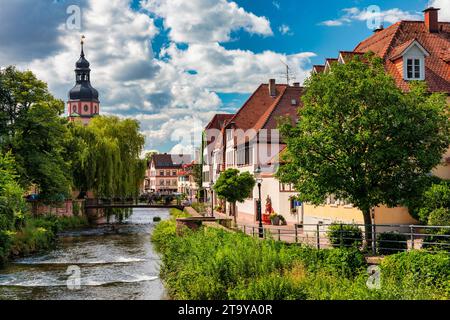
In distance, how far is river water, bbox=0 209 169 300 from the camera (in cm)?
2052

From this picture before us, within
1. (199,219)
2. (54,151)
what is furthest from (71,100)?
(199,219)

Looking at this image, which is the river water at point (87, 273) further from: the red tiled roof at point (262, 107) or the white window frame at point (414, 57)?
the red tiled roof at point (262, 107)

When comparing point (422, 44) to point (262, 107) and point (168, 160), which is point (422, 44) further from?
point (168, 160)

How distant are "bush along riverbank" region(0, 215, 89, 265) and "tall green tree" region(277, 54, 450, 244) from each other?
14.8 meters

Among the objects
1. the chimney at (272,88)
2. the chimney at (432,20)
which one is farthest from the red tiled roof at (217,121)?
the chimney at (432,20)

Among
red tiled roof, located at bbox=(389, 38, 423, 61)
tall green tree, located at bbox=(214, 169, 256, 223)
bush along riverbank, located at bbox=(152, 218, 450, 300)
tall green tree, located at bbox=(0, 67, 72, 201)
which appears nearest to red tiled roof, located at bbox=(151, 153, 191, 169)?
tall green tree, located at bbox=(0, 67, 72, 201)

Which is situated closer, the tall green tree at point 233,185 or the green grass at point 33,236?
the green grass at point 33,236

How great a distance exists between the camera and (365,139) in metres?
18.3

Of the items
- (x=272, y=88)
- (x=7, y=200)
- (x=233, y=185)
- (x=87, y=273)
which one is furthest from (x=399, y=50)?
(x=272, y=88)

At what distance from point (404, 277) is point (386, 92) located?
21.8 feet

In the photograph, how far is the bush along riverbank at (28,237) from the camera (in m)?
27.4

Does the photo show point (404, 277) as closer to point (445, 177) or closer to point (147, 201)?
point (445, 177)

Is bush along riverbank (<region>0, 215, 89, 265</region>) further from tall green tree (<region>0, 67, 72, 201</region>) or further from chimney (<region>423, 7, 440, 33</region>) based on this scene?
chimney (<region>423, 7, 440, 33</region>)

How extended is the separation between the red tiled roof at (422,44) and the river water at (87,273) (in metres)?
14.5
